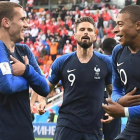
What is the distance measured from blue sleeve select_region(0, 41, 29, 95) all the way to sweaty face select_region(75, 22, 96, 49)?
2.08 metres

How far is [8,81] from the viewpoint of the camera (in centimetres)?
449

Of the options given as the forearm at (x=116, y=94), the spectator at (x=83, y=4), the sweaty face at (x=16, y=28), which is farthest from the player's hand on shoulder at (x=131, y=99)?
the spectator at (x=83, y=4)

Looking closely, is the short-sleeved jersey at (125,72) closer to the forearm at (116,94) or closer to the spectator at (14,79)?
the forearm at (116,94)

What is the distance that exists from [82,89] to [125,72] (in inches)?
52.0

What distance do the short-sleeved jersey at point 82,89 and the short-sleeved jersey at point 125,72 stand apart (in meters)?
0.87

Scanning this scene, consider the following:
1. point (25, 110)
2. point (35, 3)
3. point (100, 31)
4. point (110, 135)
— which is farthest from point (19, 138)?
point (35, 3)

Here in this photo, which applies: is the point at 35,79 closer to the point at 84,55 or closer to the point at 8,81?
the point at 8,81

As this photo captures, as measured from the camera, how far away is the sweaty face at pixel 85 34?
259 inches

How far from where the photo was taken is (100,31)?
23.5m

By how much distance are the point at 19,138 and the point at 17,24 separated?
121 centimetres

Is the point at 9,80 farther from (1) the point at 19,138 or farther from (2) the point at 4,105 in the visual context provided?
(1) the point at 19,138

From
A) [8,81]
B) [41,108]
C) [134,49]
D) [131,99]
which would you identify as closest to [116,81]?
[134,49]

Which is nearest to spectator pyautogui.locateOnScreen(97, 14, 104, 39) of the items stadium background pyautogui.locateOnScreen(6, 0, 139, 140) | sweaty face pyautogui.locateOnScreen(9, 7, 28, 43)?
stadium background pyautogui.locateOnScreen(6, 0, 139, 140)

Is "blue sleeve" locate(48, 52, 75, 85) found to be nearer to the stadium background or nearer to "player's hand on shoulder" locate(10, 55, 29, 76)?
"player's hand on shoulder" locate(10, 55, 29, 76)
